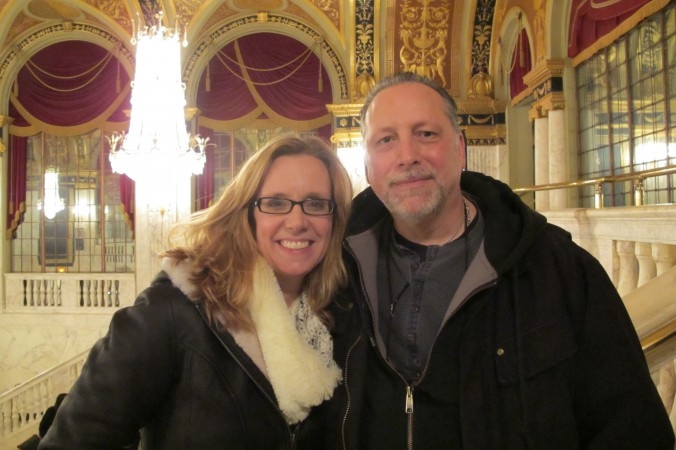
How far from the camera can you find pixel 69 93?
1012 centimetres

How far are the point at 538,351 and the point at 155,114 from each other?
637 cm

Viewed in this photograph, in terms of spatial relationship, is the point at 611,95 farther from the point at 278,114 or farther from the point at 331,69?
the point at 278,114

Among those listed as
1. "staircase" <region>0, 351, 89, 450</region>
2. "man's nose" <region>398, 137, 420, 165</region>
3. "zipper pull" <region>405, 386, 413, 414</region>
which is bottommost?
"staircase" <region>0, 351, 89, 450</region>

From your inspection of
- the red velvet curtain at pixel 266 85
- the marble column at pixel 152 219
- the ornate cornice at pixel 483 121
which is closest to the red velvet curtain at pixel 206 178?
the red velvet curtain at pixel 266 85

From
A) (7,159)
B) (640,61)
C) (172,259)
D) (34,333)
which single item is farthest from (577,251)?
(7,159)

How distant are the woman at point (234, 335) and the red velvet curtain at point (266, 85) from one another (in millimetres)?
8519

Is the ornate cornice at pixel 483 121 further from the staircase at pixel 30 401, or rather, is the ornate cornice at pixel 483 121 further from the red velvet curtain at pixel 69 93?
the staircase at pixel 30 401

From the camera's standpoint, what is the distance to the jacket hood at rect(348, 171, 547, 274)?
1.36 m

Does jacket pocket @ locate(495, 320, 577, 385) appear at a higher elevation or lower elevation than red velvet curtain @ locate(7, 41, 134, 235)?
lower

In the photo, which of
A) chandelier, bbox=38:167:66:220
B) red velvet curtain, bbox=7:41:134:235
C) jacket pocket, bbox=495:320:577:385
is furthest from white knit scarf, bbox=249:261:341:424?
chandelier, bbox=38:167:66:220

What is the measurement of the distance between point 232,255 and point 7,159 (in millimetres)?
10539

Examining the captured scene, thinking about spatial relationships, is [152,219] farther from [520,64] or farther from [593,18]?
[593,18]

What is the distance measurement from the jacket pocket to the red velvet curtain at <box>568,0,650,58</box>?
5418 millimetres

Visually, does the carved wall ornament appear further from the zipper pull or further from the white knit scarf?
the zipper pull
